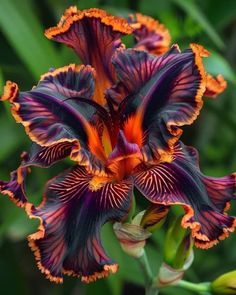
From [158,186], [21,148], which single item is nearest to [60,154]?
[158,186]

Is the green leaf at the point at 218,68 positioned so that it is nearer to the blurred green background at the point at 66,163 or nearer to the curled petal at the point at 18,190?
the blurred green background at the point at 66,163

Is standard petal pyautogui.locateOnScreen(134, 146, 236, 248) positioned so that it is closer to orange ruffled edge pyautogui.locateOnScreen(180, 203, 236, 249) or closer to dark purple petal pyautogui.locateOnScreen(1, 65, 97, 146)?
orange ruffled edge pyautogui.locateOnScreen(180, 203, 236, 249)

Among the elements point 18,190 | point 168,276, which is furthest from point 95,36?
point 168,276

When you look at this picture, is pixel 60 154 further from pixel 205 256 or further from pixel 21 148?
pixel 205 256

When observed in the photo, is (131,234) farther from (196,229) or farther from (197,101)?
(197,101)

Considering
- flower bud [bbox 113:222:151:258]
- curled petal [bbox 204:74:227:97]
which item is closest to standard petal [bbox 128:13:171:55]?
curled petal [bbox 204:74:227:97]

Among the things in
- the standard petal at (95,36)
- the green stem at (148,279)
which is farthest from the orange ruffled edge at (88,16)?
the green stem at (148,279)

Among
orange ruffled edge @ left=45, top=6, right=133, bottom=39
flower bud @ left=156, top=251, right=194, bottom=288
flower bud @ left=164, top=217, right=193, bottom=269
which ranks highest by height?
orange ruffled edge @ left=45, top=6, right=133, bottom=39
